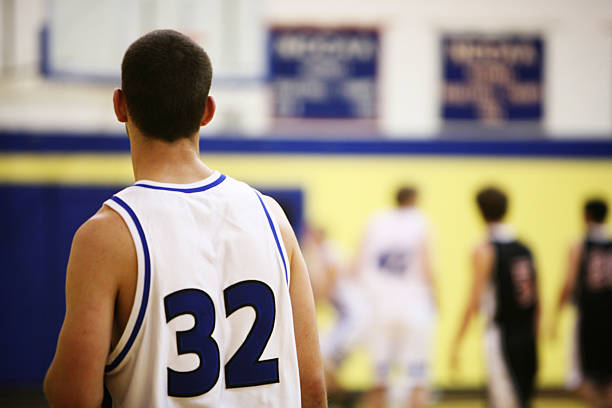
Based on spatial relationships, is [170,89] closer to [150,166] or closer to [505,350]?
[150,166]

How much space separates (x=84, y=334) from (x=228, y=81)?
580 cm

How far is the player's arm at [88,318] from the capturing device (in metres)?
1.28

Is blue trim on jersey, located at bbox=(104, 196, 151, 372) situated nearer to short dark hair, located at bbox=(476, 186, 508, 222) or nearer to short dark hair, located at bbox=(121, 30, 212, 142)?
short dark hair, located at bbox=(121, 30, 212, 142)

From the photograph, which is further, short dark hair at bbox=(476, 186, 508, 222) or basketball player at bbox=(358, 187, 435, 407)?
basketball player at bbox=(358, 187, 435, 407)

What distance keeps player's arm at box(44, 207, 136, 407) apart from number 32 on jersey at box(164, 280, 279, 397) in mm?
113

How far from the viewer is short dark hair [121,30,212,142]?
138cm

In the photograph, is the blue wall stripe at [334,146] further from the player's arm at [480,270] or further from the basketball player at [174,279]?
the basketball player at [174,279]

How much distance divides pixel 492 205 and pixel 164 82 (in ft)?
12.0

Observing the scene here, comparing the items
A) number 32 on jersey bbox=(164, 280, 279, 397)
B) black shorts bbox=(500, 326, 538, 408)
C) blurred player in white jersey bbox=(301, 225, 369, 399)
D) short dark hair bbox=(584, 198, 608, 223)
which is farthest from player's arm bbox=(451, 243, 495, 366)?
number 32 on jersey bbox=(164, 280, 279, 397)

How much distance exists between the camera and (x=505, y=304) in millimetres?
4652

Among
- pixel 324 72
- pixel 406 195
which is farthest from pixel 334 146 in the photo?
pixel 324 72

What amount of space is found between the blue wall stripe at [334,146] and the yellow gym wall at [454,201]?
74 millimetres

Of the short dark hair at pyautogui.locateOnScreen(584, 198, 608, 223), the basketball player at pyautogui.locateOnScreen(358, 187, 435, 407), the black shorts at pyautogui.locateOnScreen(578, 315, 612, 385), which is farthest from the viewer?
the basketball player at pyautogui.locateOnScreen(358, 187, 435, 407)

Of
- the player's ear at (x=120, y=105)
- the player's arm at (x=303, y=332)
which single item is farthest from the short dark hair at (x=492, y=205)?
the player's ear at (x=120, y=105)
